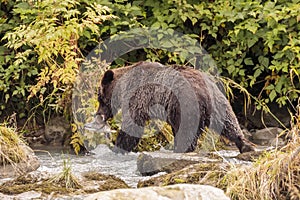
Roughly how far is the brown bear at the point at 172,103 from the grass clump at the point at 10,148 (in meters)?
1.19

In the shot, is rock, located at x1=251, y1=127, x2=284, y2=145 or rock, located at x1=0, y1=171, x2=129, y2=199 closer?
rock, located at x1=0, y1=171, x2=129, y2=199

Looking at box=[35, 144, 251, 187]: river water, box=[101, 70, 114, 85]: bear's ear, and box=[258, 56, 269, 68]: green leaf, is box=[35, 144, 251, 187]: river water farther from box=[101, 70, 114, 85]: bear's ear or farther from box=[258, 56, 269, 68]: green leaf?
box=[258, 56, 269, 68]: green leaf

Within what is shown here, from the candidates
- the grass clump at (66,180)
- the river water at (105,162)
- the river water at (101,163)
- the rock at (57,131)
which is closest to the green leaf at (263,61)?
the river water at (105,162)

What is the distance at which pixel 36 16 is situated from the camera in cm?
878

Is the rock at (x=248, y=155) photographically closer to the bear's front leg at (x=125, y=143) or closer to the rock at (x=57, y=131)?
the bear's front leg at (x=125, y=143)

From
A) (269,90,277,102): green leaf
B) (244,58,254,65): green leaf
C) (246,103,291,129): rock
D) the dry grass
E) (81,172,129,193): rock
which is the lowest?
(246,103,291,129): rock

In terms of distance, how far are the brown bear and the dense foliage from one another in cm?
133

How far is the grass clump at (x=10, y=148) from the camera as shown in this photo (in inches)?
239

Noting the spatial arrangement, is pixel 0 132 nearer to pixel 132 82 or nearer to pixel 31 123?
pixel 132 82

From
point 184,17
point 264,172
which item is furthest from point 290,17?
Result: point 264,172

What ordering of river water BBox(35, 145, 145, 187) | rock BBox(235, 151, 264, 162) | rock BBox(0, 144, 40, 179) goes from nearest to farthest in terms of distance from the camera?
rock BBox(0, 144, 40, 179)
rock BBox(235, 151, 264, 162)
river water BBox(35, 145, 145, 187)

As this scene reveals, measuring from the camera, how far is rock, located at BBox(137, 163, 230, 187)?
4.86 metres

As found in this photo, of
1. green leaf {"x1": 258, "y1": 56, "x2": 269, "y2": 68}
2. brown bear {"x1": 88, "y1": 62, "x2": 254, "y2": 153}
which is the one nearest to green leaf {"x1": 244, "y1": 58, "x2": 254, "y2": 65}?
green leaf {"x1": 258, "y1": 56, "x2": 269, "y2": 68}

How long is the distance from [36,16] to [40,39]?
122cm
